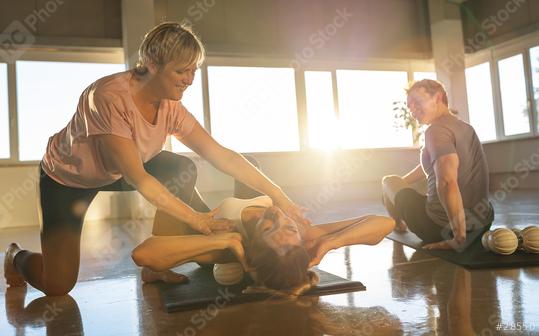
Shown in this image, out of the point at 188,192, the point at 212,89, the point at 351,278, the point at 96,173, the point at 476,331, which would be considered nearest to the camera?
the point at 476,331

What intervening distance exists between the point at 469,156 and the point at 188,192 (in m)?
1.36

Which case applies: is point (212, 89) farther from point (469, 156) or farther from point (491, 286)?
point (491, 286)

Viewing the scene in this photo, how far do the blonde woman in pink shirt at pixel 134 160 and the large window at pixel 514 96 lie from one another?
6078 millimetres

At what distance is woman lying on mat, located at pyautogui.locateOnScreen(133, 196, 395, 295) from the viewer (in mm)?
1494

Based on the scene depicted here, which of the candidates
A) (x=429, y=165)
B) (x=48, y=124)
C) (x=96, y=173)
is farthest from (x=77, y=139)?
(x=48, y=124)

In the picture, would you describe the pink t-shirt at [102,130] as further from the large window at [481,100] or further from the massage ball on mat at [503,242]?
the large window at [481,100]

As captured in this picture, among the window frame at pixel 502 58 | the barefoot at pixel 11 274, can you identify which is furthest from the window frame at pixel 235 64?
the barefoot at pixel 11 274

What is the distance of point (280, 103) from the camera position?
6844 mm

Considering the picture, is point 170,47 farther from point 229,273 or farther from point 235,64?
point 235,64

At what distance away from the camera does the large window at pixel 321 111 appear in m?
7.00

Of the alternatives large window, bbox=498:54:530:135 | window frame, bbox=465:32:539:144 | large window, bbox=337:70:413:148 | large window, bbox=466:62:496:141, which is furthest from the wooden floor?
large window, bbox=466:62:496:141

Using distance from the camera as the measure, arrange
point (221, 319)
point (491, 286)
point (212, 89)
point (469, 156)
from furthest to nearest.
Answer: point (212, 89) < point (469, 156) < point (491, 286) < point (221, 319)

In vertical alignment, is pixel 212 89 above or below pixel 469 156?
above

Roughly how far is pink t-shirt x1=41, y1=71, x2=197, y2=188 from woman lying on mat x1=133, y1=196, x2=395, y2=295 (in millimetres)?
347
